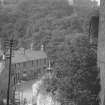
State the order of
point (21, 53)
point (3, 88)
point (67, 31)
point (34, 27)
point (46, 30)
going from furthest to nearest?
point (34, 27), point (46, 30), point (67, 31), point (21, 53), point (3, 88)

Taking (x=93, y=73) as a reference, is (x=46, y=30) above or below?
above

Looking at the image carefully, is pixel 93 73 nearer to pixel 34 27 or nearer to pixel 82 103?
pixel 82 103

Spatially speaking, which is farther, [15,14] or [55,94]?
[15,14]

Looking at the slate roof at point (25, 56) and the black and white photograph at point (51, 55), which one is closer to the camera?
the black and white photograph at point (51, 55)

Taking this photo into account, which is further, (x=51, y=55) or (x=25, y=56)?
(x=51, y=55)

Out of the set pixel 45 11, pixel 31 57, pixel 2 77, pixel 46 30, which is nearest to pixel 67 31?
pixel 46 30

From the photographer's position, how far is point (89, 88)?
14.7 m

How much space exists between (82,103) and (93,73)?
2.35 m

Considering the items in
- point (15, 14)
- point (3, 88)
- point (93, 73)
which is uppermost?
point (15, 14)

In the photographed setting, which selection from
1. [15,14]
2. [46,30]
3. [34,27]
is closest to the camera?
[46,30]

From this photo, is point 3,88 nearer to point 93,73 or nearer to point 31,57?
point 93,73

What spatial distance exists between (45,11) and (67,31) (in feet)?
63.5

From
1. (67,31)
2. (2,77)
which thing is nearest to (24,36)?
(67,31)

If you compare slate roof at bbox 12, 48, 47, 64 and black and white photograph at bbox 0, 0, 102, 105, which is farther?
slate roof at bbox 12, 48, 47, 64
